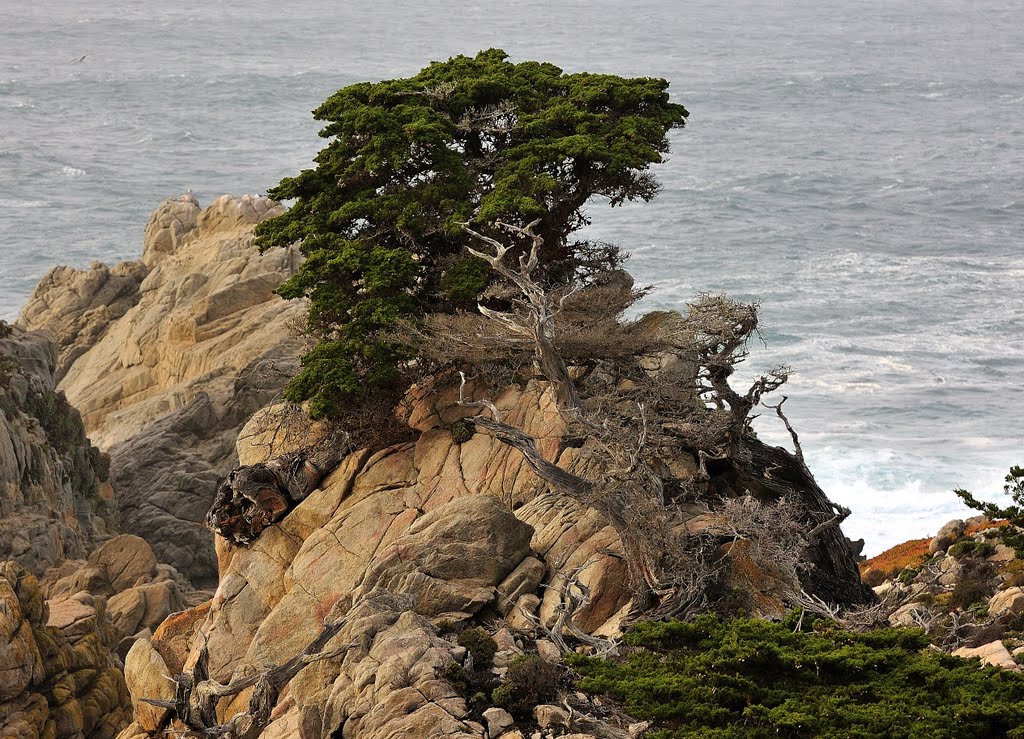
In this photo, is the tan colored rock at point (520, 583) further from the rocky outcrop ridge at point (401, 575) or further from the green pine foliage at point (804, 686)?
the green pine foliage at point (804, 686)

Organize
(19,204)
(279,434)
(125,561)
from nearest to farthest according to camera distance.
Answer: (279,434), (125,561), (19,204)

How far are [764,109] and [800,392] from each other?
79.8 metres

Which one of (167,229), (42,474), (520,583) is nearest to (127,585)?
(42,474)

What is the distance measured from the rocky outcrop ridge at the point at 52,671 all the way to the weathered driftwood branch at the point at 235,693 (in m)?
7.72

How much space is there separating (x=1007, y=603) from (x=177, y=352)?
41984 millimetres

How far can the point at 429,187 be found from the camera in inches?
1395

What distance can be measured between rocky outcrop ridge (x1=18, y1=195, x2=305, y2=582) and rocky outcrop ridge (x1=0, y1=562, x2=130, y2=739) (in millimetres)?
11912

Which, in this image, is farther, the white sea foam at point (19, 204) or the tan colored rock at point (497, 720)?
the white sea foam at point (19, 204)

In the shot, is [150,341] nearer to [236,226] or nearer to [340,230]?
[236,226]

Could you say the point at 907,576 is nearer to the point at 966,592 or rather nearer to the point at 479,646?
the point at 966,592

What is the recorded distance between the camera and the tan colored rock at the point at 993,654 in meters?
24.9

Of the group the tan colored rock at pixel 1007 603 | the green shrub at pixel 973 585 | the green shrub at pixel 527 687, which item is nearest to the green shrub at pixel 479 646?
the green shrub at pixel 527 687

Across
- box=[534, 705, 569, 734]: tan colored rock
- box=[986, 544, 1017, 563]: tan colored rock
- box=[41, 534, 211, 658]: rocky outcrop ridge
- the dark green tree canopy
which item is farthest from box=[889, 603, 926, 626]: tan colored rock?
box=[41, 534, 211, 658]: rocky outcrop ridge

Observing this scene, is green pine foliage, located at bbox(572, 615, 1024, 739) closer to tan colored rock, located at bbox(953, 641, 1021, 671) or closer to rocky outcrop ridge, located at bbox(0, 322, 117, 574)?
tan colored rock, located at bbox(953, 641, 1021, 671)
